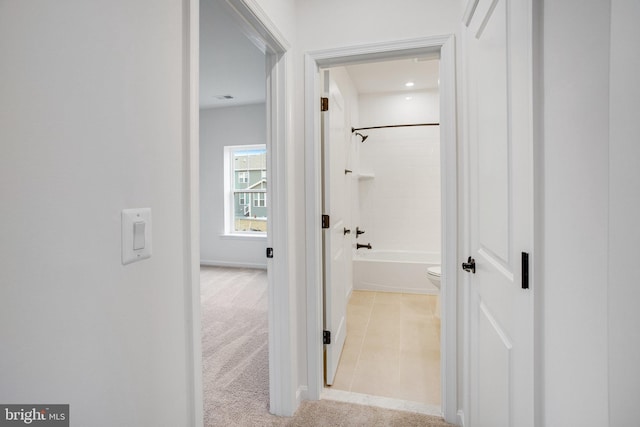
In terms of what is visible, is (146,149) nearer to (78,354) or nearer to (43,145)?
(43,145)

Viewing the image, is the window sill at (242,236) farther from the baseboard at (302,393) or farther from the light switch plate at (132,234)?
the light switch plate at (132,234)

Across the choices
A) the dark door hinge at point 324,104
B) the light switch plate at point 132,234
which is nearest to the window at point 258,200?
the dark door hinge at point 324,104

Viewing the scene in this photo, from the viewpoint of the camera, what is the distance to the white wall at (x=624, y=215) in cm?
46

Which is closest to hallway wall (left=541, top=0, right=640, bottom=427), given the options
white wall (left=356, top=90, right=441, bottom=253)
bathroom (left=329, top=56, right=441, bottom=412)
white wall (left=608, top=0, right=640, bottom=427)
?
white wall (left=608, top=0, right=640, bottom=427)

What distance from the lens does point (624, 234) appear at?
48 centimetres

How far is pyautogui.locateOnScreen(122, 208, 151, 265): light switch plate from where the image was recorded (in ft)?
2.43

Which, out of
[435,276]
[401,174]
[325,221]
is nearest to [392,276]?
[435,276]

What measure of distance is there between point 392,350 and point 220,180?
413 cm

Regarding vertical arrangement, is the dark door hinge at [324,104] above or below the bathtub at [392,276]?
above

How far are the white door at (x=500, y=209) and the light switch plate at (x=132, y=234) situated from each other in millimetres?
970

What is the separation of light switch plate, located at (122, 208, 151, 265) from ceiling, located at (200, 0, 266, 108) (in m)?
1.85

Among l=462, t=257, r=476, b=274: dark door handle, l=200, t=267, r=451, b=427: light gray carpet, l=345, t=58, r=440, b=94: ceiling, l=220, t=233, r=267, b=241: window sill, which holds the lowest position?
l=200, t=267, r=451, b=427: light gray carpet

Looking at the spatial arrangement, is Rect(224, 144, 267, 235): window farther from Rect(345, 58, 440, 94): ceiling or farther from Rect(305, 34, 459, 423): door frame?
Rect(305, 34, 459, 423): door frame

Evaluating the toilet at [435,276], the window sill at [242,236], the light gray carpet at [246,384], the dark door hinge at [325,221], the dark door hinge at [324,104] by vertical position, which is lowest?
the light gray carpet at [246,384]
